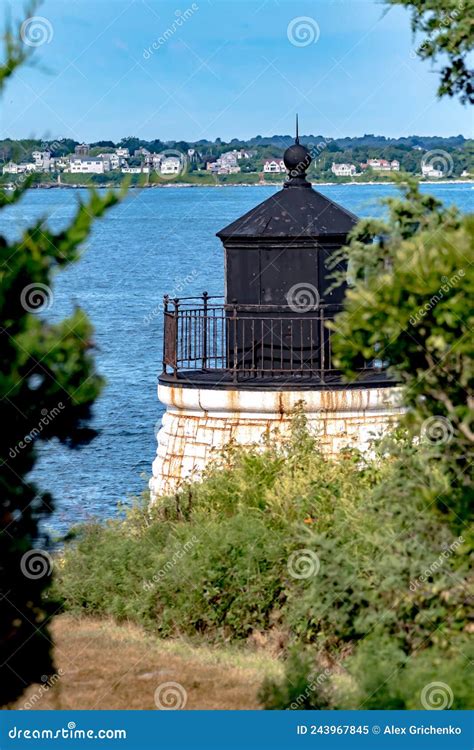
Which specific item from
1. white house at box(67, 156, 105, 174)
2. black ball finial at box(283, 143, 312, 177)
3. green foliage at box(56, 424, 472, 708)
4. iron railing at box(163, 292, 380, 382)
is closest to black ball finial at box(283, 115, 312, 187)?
black ball finial at box(283, 143, 312, 177)

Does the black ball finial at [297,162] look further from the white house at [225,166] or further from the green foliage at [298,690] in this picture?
the white house at [225,166]

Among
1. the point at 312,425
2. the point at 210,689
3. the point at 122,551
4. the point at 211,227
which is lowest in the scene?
the point at 210,689

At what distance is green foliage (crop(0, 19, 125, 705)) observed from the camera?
711 centimetres

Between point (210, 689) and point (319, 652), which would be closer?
point (210, 689)

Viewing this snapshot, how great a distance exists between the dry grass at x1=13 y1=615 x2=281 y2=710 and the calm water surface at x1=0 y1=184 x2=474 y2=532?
2488mm

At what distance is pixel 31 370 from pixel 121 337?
155 ft

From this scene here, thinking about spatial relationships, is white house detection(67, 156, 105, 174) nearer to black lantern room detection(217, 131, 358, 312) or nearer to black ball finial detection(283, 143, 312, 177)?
black ball finial detection(283, 143, 312, 177)

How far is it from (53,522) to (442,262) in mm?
20106

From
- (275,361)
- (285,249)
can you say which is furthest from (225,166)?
(285,249)

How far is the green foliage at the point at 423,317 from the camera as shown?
7.22 metres

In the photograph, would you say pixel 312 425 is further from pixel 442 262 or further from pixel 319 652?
pixel 442 262

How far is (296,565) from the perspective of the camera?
483 inches

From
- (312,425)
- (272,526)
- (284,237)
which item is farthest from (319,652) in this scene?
(284,237)

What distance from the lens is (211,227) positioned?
443ft
